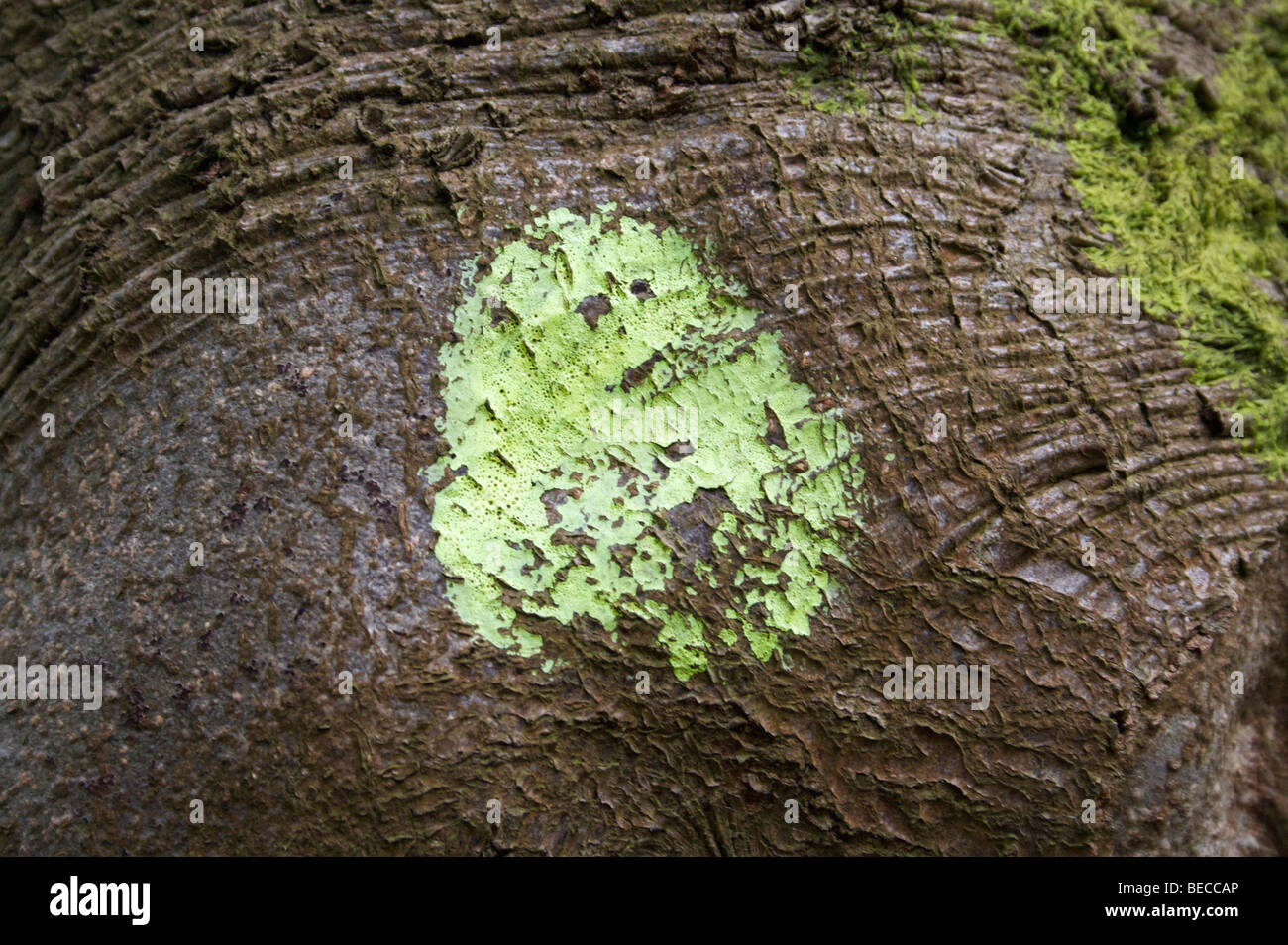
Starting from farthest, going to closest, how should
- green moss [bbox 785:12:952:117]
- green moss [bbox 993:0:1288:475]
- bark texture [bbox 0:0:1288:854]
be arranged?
green moss [bbox 993:0:1288:475]
green moss [bbox 785:12:952:117]
bark texture [bbox 0:0:1288:854]

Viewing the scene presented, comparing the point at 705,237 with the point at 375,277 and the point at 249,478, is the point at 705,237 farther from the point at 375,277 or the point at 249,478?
the point at 249,478

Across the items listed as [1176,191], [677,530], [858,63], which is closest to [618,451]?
[677,530]

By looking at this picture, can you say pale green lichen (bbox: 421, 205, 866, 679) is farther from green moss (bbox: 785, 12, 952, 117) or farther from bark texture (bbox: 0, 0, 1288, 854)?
green moss (bbox: 785, 12, 952, 117)

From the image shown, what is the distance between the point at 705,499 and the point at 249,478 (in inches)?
42.0

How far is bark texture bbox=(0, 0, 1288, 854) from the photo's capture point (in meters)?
2.05

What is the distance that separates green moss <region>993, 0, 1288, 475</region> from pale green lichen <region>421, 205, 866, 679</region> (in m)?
1.10

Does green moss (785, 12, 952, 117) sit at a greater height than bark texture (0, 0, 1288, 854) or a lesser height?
greater

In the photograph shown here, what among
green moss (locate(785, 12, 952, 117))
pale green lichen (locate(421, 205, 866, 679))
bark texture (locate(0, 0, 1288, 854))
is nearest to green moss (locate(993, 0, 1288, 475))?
bark texture (locate(0, 0, 1288, 854))

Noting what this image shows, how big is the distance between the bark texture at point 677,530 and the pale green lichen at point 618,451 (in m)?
0.06

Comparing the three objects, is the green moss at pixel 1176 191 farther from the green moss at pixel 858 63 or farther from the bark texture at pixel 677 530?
the green moss at pixel 858 63

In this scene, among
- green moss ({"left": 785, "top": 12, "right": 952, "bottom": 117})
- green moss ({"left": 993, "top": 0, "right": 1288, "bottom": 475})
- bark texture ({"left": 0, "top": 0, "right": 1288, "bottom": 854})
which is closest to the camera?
bark texture ({"left": 0, "top": 0, "right": 1288, "bottom": 854})

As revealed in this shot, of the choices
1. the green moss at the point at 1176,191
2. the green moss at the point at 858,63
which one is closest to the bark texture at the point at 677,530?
the green moss at the point at 858,63

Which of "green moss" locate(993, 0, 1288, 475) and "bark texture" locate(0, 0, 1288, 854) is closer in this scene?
"bark texture" locate(0, 0, 1288, 854)

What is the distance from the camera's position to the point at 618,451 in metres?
2.15
